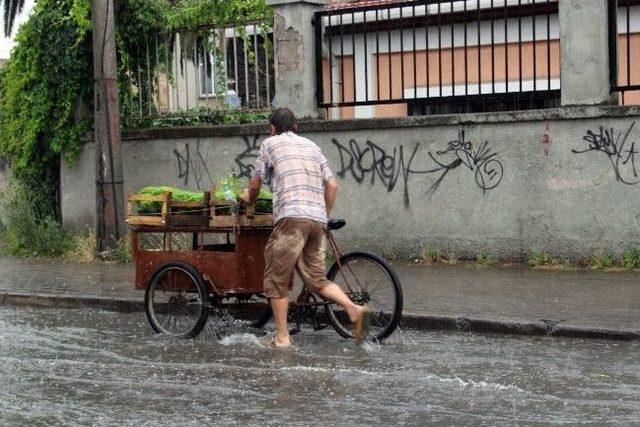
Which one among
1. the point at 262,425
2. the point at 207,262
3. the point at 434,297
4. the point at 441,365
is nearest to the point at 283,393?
the point at 262,425

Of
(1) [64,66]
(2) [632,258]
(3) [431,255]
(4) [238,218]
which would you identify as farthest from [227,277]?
(1) [64,66]

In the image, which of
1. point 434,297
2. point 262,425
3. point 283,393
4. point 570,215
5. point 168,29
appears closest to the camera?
point 262,425

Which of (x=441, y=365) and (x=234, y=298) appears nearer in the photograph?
(x=441, y=365)

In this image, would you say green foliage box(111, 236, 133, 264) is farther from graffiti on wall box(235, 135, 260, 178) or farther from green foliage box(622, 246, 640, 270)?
green foliage box(622, 246, 640, 270)

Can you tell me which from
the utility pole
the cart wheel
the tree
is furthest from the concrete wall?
the cart wheel

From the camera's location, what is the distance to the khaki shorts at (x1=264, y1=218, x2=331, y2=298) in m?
8.84

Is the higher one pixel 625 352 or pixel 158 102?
pixel 158 102

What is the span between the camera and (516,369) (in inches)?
308

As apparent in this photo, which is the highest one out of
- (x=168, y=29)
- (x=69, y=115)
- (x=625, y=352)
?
(x=168, y=29)

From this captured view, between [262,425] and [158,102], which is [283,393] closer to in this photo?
[262,425]

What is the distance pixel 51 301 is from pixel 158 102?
16.4ft

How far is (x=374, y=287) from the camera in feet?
29.3

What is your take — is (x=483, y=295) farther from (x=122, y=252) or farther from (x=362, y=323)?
(x=122, y=252)

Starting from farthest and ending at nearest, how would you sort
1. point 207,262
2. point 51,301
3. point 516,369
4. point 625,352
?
point 51,301
point 207,262
point 625,352
point 516,369
